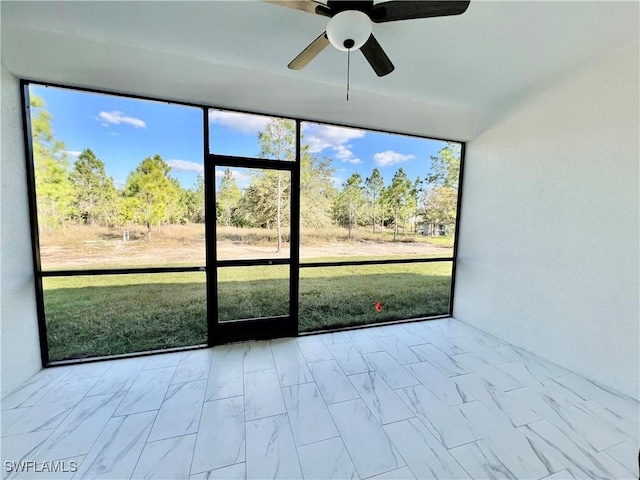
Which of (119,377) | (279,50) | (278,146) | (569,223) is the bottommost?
(119,377)

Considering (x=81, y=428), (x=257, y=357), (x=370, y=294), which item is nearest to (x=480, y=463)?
(x=257, y=357)

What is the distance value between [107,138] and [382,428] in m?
3.80

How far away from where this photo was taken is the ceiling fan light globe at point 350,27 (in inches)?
56.2

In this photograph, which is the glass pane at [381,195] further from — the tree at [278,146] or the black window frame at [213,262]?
the tree at [278,146]

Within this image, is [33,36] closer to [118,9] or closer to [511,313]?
[118,9]

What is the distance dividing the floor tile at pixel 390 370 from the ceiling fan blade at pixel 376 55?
2630 millimetres

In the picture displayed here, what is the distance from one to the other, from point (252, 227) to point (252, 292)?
2.57 feet

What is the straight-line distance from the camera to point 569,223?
2439 millimetres

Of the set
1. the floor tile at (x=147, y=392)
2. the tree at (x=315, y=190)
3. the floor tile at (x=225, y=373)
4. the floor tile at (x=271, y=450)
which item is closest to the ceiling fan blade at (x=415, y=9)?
the tree at (x=315, y=190)

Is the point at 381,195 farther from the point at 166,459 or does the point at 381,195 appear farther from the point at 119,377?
the point at 119,377

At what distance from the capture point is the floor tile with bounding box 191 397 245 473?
58.8 inches

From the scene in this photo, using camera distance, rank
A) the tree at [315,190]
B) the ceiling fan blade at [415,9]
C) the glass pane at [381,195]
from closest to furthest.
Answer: the ceiling fan blade at [415,9]
the tree at [315,190]
the glass pane at [381,195]

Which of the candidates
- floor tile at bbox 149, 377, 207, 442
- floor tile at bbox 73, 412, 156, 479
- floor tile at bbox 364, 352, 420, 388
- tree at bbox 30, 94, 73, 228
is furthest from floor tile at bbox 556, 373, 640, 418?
tree at bbox 30, 94, 73, 228

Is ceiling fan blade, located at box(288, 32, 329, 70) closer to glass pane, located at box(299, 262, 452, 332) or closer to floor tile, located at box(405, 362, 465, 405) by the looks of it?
glass pane, located at box(299, 262, 452, 332)
